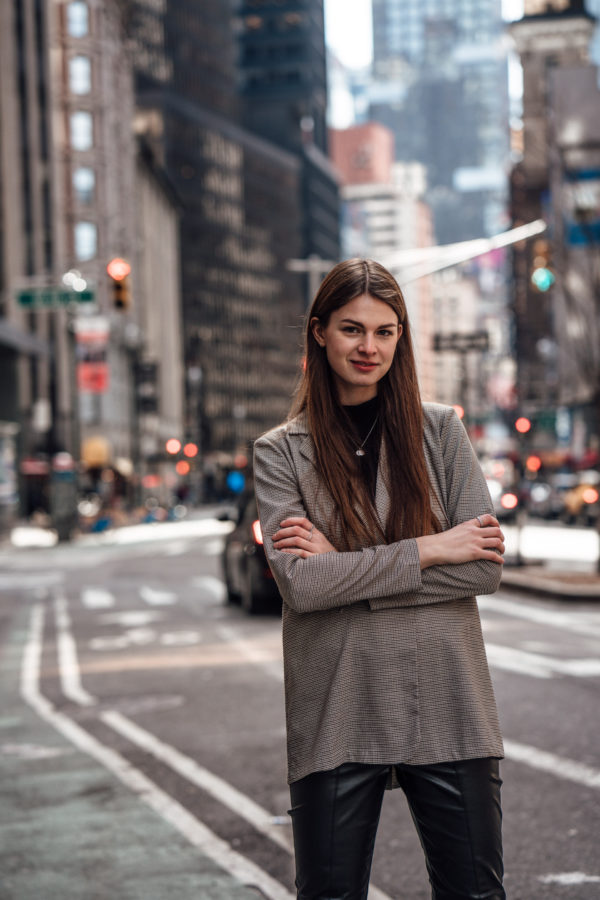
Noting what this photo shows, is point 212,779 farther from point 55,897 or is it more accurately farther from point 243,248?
point 243,248

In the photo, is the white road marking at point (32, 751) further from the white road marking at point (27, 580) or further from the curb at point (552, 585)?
the white road marking at point (27, 580)

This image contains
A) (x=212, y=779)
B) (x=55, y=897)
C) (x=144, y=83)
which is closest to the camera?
(x=55, y=897)

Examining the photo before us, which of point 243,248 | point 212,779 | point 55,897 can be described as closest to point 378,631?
point 55,897

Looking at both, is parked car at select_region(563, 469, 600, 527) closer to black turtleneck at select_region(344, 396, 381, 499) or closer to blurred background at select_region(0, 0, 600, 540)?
blurred background at select_region(0, 0, 600, 540)

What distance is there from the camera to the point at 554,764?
7520mm

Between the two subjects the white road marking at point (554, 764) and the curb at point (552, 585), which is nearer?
the white road marking at point (554, 764)

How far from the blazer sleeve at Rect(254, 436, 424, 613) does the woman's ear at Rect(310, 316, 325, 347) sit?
0.33 metres

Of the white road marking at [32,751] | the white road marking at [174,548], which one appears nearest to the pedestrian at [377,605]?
the white road marking at [32,751]

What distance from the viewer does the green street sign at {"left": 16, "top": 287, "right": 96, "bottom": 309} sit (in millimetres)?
31188

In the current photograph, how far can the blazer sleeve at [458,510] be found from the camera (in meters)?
3.06

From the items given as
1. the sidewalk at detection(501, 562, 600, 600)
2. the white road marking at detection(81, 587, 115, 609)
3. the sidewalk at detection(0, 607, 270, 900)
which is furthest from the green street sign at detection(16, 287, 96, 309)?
the sidewalk at detection(0, 607, 270, 900)

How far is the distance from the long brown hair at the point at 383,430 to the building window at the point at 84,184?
268 feet

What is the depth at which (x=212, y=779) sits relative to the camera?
749 centimetres

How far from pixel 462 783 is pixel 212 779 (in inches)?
185
